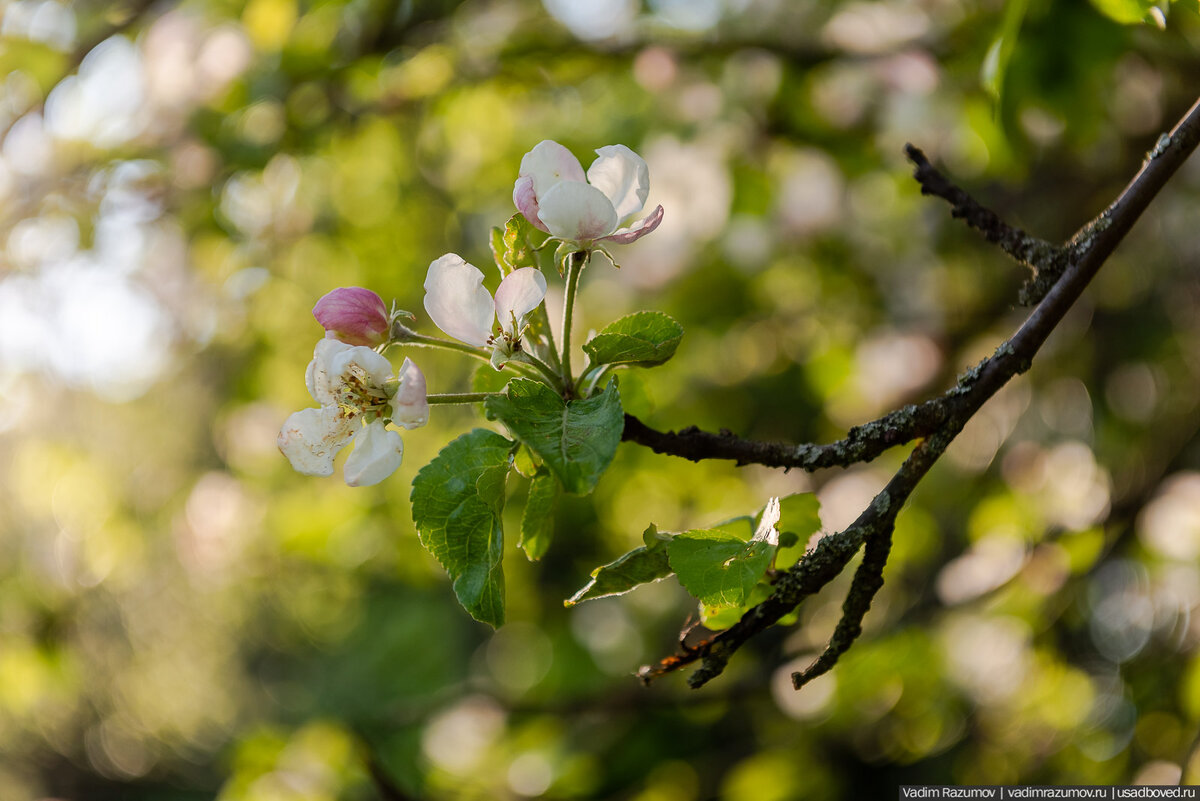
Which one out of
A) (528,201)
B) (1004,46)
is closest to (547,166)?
(528,201)

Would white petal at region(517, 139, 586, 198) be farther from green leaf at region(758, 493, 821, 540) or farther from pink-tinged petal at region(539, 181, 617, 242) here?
green leaf at region(758, 493, 821, 540)

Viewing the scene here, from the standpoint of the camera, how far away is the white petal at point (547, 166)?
491 mm

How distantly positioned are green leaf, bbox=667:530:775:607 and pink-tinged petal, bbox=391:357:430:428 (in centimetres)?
15

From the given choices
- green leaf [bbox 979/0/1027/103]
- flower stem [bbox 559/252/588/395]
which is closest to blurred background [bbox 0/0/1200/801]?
green leaf [bbox 979/0/1027/103]

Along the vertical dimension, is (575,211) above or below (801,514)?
above

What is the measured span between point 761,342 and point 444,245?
95cm

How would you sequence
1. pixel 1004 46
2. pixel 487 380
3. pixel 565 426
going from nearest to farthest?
pixel 565 426 < pixel 487 380 < pixel 1004 46

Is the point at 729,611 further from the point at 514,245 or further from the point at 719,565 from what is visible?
the point at 514,245

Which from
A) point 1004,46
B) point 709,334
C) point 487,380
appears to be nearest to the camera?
point 487,380

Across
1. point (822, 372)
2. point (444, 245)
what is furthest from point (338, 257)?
point (822, 372)

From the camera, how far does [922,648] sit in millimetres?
1113

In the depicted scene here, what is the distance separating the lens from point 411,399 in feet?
1.48

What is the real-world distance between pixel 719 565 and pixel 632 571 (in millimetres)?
49

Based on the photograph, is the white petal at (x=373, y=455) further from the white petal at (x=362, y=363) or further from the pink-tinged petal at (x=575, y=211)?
the pink-tinged petal at (x=575, y=211)
